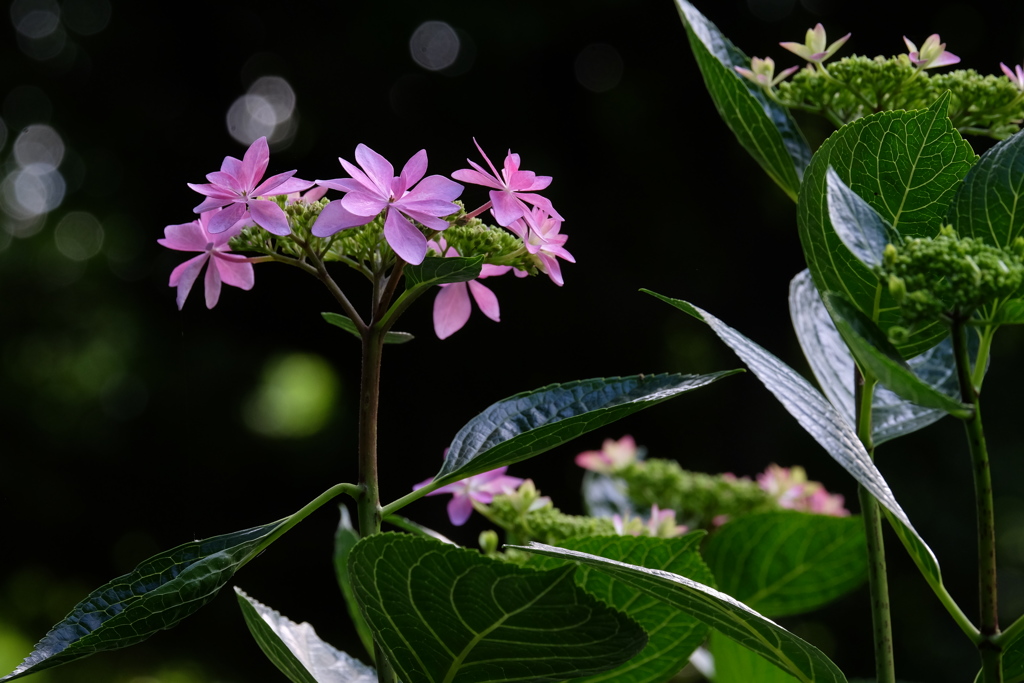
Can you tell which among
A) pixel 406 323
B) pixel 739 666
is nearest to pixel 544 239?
pixel 739 666

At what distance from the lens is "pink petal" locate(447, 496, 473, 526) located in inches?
18.5

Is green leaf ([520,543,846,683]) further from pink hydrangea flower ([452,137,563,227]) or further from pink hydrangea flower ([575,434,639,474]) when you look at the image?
pink hydrangea flower ([575,434,639,474])

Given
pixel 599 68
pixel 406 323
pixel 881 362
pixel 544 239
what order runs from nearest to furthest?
1. pixel 881 362
2. pixel 544 239
3. pixel 406 323
4. pixel 599 68

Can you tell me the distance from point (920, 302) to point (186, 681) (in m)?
2.49

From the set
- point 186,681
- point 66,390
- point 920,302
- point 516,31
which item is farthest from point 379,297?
point 66,390

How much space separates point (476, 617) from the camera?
0.92 ft

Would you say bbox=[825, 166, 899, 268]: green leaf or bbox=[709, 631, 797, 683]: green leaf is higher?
bbox=[825, 166, 899, 268]: green leaf

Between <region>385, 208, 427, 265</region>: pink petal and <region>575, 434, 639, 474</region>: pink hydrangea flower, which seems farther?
<region>575, 434, 639, 474</region>: pink hydrangea flower

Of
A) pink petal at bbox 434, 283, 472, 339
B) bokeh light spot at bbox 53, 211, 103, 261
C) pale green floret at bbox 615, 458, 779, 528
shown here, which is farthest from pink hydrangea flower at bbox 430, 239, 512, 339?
bokeh light spot at bbox 53, 211, 103, 261

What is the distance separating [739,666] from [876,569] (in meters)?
0.14

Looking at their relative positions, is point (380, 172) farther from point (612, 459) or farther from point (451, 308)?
point (612, 459)

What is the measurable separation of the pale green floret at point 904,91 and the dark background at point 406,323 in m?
1.70

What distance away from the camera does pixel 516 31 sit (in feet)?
7.55

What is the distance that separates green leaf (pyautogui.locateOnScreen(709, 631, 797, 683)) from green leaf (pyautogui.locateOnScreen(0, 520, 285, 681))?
0.88 feet
